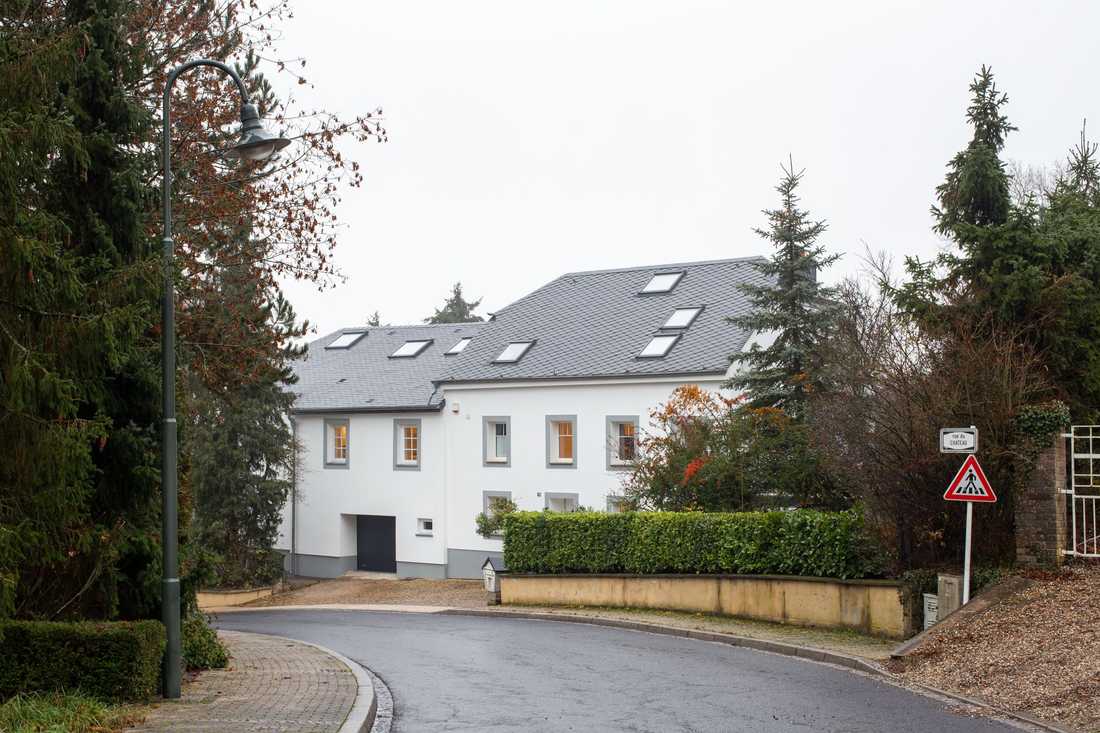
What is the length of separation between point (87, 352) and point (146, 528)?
8.89ft

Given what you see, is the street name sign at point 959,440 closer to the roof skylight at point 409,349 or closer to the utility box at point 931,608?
the utility box at point 931,608

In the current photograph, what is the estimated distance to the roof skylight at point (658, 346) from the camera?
31516 mm

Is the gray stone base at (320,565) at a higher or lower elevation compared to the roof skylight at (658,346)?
lower

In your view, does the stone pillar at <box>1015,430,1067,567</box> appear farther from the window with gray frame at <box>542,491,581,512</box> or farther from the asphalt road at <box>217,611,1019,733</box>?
the window with gray frame at <box>542,491,581,512</box>

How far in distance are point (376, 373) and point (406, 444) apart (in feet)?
14.0

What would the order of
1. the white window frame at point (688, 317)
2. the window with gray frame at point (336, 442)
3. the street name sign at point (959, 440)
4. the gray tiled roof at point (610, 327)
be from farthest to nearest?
the window with gray frame at point (336, 442) < the white window frame at point (688, 317) < the gray tiled roof at point (610, 327) < the street name sign at point (959, 440)

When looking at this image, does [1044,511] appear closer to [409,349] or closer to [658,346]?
[658,346]

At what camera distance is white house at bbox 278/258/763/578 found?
31.7 metres

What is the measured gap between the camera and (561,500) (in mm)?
32969

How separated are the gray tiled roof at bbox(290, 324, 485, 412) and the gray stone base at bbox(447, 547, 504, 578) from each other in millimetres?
4758

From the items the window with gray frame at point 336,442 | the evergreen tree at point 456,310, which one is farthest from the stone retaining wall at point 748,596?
the evergreen tree at point 456,310

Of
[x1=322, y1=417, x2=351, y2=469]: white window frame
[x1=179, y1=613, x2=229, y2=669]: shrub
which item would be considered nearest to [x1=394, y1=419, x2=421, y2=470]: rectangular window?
[x1=322, y1=417, x2=351, y2=469]: white window frame

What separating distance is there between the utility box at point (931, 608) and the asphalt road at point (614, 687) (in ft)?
6.65

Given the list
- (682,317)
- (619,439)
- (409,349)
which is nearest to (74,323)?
(619,439)
